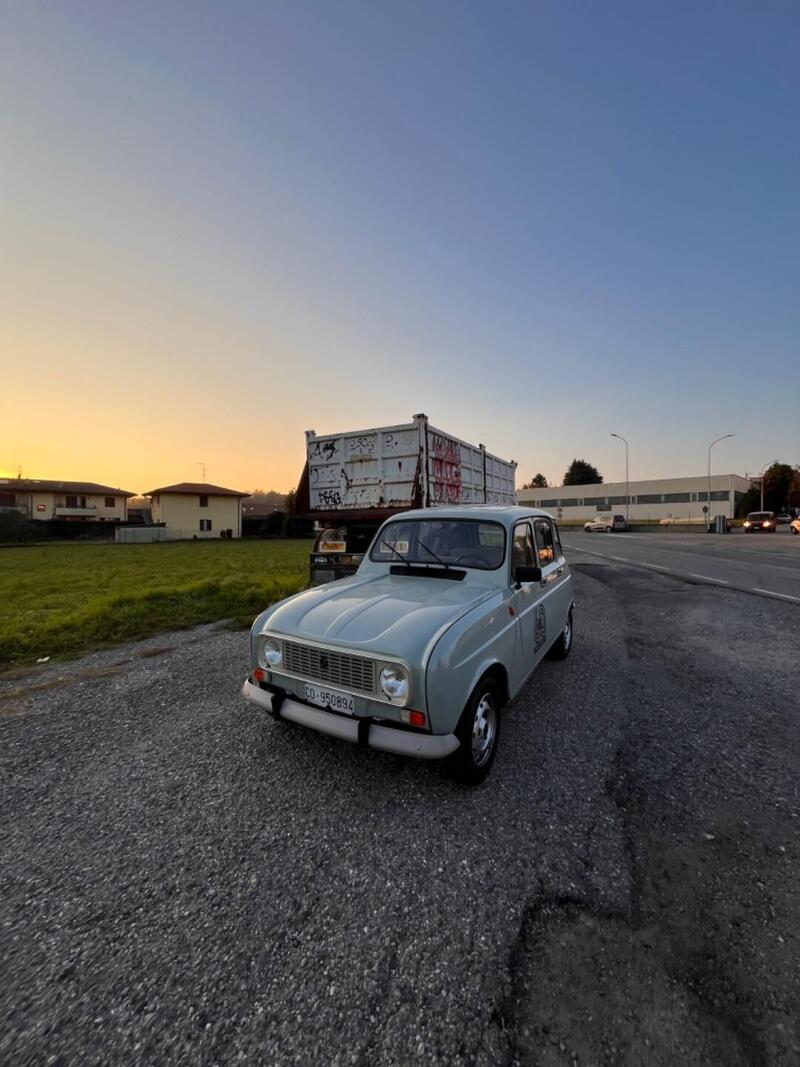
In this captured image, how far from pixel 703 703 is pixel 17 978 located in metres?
4.98

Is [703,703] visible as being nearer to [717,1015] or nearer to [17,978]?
[717,1015]

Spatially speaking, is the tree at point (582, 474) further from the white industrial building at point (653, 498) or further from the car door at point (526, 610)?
the car door at point (526, 610)

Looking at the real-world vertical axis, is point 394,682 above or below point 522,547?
below

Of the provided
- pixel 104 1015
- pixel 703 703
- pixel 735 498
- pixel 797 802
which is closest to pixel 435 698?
pixel 104 1015

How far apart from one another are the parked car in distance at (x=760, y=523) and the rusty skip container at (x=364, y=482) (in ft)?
126

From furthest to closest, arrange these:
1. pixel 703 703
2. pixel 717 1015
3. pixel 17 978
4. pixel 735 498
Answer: pixel 735 498, pixel 703 703, pixel 17 978, pixel 717 1015

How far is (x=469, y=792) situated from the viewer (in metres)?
2.88

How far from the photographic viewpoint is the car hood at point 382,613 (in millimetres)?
2707

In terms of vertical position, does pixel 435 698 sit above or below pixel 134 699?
above

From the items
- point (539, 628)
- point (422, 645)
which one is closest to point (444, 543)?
point (539, 628)

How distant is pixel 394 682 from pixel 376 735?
1.11 feet

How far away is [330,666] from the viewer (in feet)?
9.37

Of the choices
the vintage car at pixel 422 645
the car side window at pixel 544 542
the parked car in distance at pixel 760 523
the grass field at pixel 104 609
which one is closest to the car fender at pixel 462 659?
the vintage car at pixel 422 645

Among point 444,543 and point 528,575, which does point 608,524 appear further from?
point 528,575
